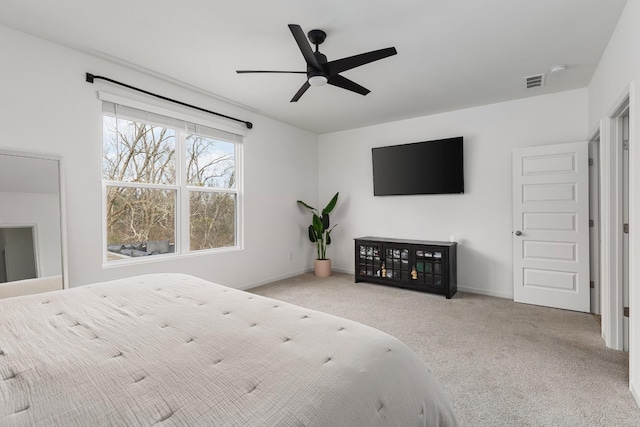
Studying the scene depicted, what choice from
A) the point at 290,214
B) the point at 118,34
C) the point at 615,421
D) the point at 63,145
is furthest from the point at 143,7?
the point at 615,421

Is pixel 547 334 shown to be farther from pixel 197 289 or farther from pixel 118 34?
pixel 118 34

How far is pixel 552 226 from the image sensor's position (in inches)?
140

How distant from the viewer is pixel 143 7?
217 cm

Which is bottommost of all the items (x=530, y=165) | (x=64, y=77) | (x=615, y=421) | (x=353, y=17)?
(x=615, y=421)

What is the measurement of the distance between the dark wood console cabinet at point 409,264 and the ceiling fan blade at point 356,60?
2.58 metres

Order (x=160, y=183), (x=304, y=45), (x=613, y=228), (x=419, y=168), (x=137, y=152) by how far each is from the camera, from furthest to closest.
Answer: (x=419, y=168)
(x=160, y=183)
(x=137, y=152)
(x=613, y=228)
(x=304, y=45)

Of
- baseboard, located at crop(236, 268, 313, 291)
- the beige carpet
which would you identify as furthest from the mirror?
the beige carpet

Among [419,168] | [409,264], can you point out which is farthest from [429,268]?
[419,168]

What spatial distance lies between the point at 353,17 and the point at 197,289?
7.14 feet

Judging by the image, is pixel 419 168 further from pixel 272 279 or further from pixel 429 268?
pixel 272 279

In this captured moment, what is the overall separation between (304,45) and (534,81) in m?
2.74

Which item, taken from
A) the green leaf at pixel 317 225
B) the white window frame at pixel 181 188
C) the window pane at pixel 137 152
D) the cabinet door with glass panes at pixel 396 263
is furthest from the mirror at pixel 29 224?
the cabinet door with glass panes at pixel 396 263

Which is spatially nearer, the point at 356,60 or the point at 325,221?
the point at 356,60

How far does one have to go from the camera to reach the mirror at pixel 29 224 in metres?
2.39
